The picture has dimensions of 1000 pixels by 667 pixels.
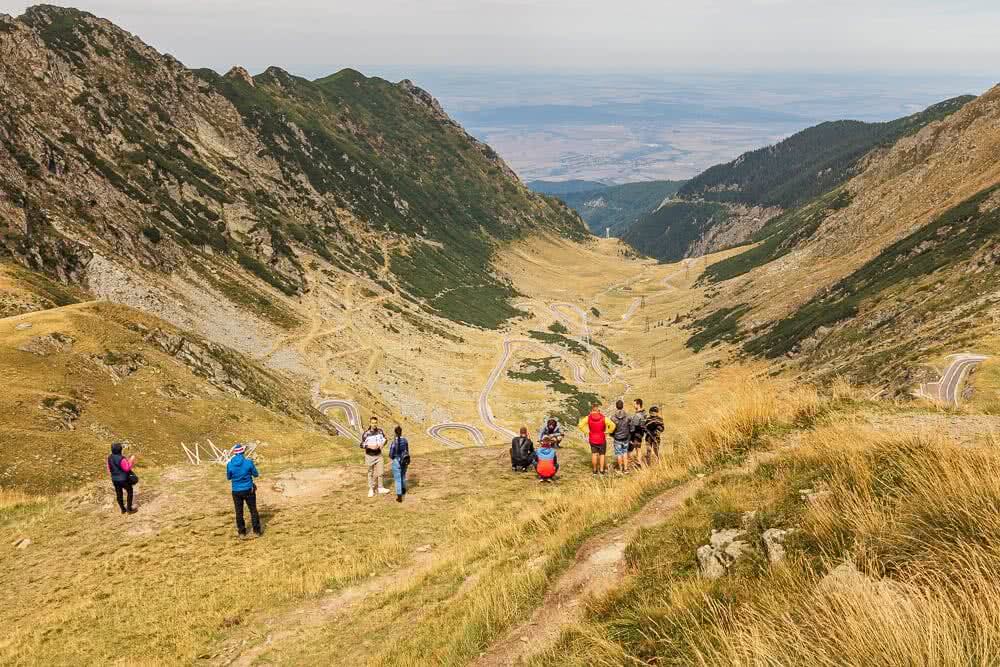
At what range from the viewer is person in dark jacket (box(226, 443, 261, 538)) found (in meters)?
15.6

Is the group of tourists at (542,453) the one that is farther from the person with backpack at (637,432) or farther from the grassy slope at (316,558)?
the grassy slope at (316,558)

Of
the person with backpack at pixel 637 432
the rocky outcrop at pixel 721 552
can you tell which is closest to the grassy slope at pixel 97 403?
the person with backpack at pixel 637 432

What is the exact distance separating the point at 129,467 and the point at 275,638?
9.36 meters

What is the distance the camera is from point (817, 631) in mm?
4719

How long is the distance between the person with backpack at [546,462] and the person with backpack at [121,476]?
12.9 metres

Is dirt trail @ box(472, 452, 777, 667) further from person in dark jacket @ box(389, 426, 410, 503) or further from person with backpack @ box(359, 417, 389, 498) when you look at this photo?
person with backpack @ box(359, 417, 389, 498)

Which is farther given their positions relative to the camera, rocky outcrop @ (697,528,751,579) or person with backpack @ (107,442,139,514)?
person with backpack @ (107,442,139,514)

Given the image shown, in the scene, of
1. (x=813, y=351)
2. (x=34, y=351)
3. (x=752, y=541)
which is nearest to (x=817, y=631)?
(x=752, y=541)

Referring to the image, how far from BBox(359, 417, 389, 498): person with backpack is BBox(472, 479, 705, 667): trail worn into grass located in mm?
10707

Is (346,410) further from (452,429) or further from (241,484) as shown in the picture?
(241,484)

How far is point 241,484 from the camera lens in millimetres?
15609

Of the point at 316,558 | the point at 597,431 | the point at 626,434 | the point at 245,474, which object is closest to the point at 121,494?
the point at 245,474

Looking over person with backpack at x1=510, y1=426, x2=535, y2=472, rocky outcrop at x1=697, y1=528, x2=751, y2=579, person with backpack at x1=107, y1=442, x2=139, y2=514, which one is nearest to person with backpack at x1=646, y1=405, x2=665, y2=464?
person with backpack at x1=510, y1=426, x2=535, y2=472

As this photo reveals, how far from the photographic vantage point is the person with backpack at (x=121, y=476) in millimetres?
16859
